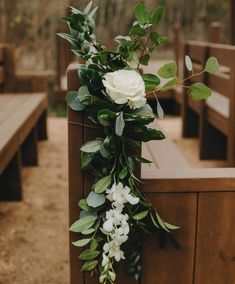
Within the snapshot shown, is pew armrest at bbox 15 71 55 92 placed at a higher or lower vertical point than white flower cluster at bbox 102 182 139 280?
lower

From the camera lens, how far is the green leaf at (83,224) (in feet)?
5.43

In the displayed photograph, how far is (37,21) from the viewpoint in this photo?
8641 mm

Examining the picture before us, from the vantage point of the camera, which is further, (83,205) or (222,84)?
(222,84)

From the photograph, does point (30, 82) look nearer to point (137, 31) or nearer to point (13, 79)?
point (13, 79)

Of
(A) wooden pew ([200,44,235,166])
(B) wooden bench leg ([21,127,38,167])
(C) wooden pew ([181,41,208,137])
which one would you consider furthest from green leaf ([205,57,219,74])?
(B) wooden bench leg ([21,127,38,167])

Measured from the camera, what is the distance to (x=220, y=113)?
386 cm

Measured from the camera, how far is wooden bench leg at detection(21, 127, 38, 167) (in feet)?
14.6

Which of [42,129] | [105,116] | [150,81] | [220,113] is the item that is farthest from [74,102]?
[42,129]

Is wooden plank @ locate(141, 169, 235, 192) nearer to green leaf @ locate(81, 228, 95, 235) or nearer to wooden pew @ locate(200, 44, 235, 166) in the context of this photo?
green leaf @ locate(81, 228, 95, 235)

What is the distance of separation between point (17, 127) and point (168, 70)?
68.4 inches

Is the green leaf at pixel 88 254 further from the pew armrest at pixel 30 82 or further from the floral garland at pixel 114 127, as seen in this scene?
the pew armrest at pixel 30 82

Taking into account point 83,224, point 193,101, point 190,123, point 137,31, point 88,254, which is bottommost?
point 190,123

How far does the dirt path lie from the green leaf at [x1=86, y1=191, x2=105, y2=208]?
1.03 metres

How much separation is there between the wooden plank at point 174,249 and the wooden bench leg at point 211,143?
107 inches
